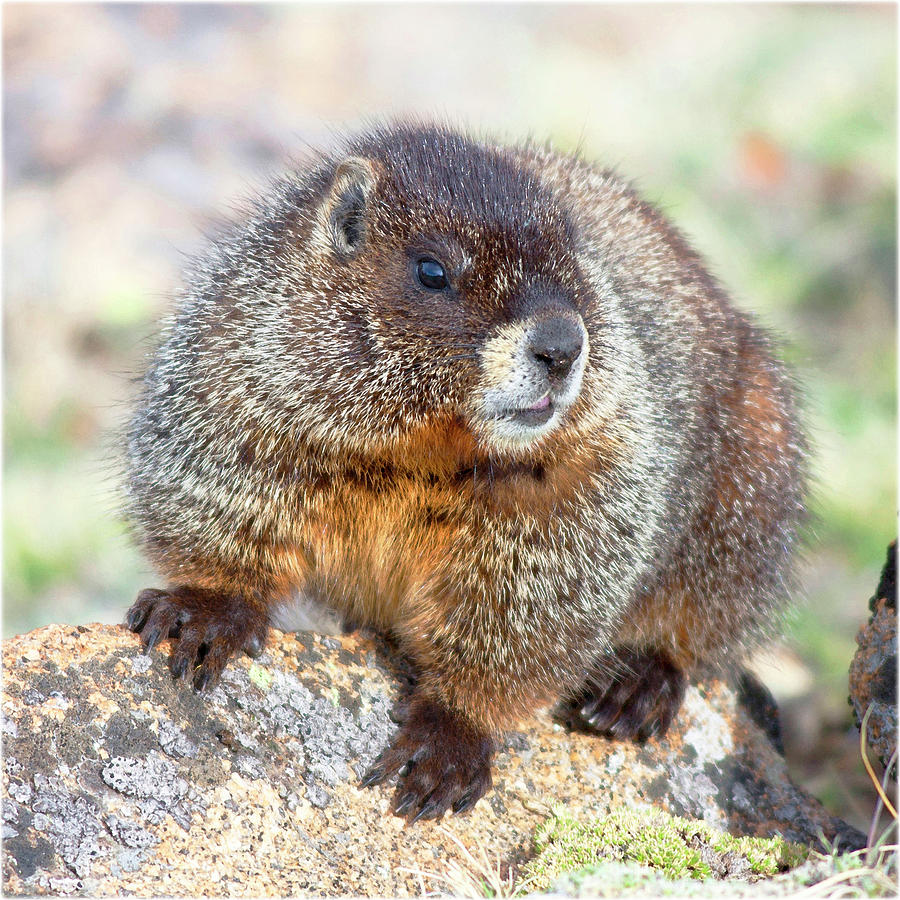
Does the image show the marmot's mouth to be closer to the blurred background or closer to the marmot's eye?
the marmot's eye

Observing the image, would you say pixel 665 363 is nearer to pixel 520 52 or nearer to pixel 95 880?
pixel 95 880

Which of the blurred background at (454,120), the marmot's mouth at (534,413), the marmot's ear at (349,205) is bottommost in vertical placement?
the blurred background at (454,120)

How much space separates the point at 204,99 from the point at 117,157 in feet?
4.68

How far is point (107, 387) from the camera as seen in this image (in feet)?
35.9

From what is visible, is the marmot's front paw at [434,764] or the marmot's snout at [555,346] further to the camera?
the marmot's front paw at [434,764]

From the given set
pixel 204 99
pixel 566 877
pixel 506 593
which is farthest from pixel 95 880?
pixel 204 99

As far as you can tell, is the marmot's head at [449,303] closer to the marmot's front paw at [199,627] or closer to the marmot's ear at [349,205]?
the marmot's ear at [349,205]

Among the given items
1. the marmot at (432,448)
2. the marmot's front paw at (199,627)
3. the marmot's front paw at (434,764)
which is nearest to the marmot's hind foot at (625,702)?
the marmot at (432,448)

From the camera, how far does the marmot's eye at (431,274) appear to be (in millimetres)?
3922

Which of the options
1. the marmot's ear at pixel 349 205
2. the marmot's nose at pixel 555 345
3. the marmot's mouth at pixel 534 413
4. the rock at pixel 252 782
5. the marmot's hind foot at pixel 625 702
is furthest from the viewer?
the marmot's hind foot at pixel 625 702

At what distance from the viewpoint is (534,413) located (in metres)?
3.82

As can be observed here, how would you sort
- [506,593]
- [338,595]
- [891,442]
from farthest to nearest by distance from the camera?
[891,442]
[338,595]
[506,593]

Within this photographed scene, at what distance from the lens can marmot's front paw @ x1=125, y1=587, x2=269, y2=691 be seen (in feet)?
13.3

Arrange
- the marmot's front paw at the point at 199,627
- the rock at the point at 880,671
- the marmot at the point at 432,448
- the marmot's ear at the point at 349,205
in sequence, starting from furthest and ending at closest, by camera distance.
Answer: the rock at the point at 880,671 → the marmot's ear at the point at 349,205 → the marmot's front paw at the point at 199,627 → the marmot at the point at 432,448
